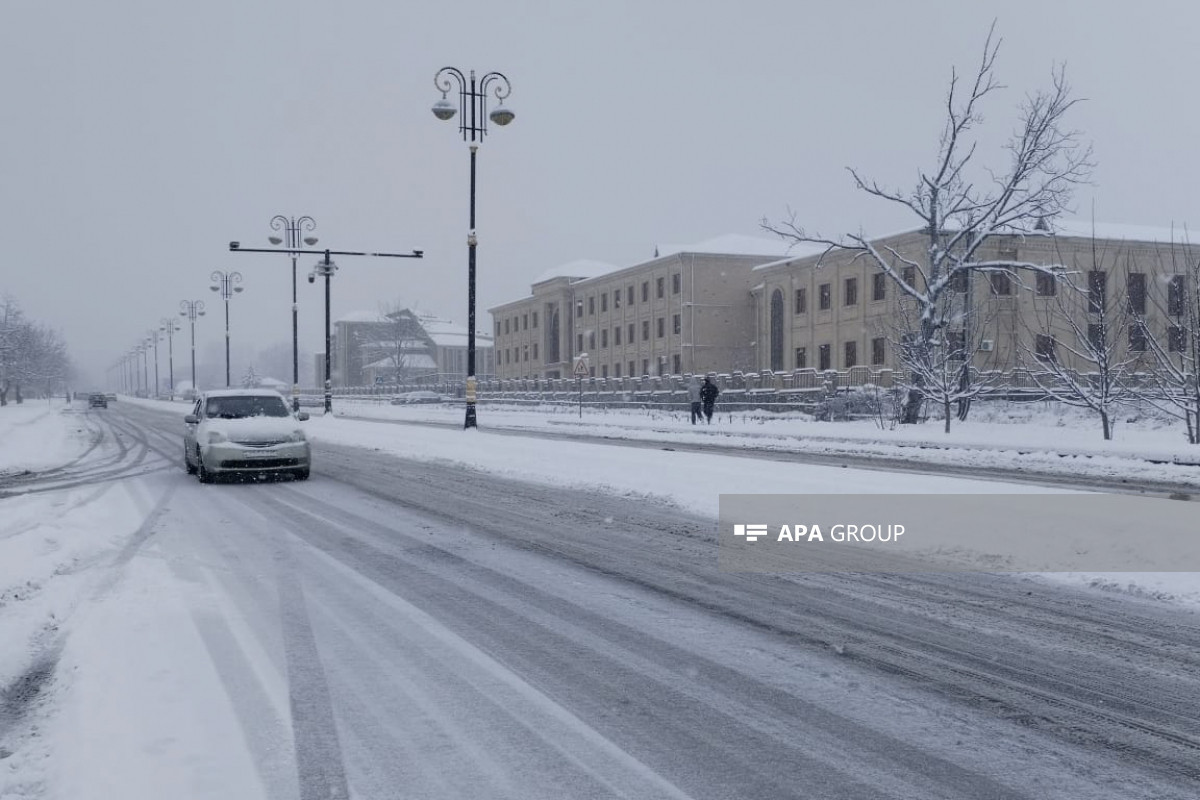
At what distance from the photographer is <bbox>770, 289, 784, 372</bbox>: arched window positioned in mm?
60562

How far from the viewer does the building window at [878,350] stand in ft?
165

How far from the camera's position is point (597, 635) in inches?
219

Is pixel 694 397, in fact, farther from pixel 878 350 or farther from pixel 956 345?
pixel 878 350

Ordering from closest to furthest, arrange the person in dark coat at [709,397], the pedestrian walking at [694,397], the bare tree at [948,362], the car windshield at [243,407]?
the car windshield at [243,407], the bare tree at [948,362], the pedestrian walking at [694,397], the person in dark coat at [709,397]

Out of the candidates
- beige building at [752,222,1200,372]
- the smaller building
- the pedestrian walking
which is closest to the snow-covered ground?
the pedestrian walking

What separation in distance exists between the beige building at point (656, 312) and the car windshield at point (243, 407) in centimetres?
4946

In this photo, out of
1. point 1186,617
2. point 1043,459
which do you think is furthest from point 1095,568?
point 1043,459

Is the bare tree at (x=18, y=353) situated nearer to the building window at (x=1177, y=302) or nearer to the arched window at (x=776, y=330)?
the arched window at (x=776, y=330)

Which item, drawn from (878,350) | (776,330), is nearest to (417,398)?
(776,330)

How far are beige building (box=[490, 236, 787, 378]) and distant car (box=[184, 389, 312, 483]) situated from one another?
4996 cm

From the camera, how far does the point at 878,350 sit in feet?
168

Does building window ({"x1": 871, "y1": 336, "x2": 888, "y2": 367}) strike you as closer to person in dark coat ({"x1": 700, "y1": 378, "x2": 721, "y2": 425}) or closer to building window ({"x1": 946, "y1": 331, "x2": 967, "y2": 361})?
person in dark coat ({"x1": 700, "y1": 378, "x2": 721, "y2": 425})

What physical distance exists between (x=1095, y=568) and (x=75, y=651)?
22.9 feet

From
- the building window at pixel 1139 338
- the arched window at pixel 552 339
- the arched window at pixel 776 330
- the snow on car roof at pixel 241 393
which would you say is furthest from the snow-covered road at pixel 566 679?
the arched window at pixel 552 339
